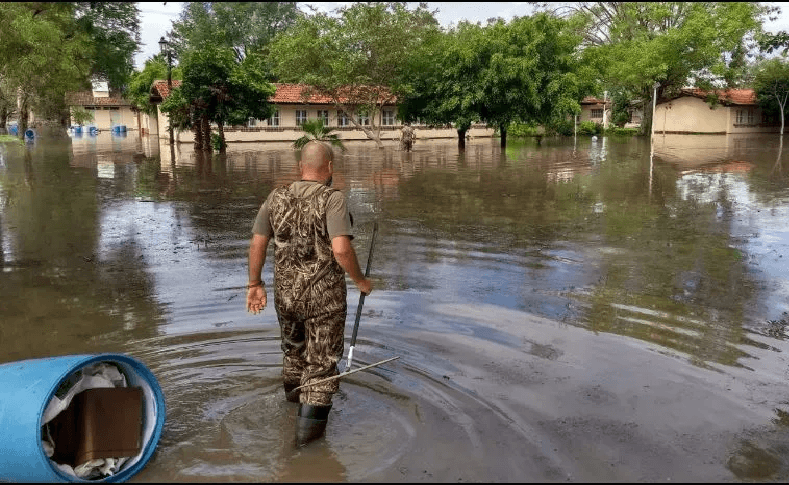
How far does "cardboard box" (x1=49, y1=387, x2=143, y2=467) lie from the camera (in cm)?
346

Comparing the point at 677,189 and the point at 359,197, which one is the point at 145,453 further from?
the point at 677,189

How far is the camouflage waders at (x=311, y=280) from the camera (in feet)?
12.5

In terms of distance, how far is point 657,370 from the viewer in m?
4.84

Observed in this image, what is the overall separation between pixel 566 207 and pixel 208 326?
8.44m

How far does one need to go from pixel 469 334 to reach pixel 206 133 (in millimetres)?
24487

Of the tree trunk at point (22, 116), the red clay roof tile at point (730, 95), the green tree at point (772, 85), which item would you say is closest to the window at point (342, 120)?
the tree trunk at point (22, 116)

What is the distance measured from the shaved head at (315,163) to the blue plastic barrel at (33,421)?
1363 mm

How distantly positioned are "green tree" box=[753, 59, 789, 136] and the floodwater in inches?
1559

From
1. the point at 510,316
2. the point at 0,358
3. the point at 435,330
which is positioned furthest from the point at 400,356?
the point at 0,358

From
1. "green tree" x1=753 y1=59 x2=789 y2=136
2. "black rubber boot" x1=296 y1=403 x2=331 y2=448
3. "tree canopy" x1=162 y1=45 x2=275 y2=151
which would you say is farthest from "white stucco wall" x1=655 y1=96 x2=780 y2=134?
"black rubber boot" x1=296 y1=403 x2=331 y2=448

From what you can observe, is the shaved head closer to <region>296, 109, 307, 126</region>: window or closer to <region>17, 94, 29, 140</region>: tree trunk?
<region>17, 94, 29, 140</region>: tree trunk

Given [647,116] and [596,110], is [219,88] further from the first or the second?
[596,110]

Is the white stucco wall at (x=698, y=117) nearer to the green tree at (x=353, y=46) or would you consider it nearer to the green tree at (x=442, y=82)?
the green tree at (x=442, y=82)

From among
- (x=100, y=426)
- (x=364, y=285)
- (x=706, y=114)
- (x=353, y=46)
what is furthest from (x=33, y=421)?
(x=706, y=114)
